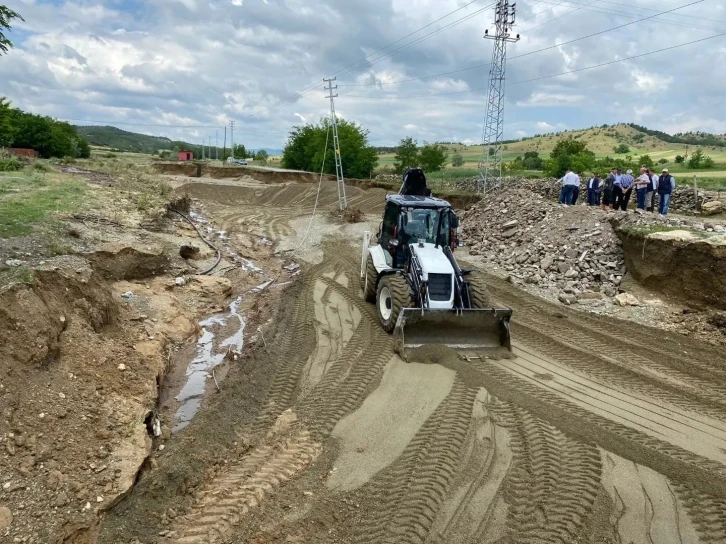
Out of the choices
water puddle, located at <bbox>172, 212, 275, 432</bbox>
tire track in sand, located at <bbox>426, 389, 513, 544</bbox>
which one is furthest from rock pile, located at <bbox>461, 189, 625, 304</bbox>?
water puddle, located at <bbox>172, 212, 275, 432</bbox>

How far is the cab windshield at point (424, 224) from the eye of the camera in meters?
10.7

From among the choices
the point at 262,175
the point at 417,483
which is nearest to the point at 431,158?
the point at 262,175

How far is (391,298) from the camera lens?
9703 mm

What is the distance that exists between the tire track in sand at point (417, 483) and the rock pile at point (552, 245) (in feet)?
23.6

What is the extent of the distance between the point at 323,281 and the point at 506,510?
9.88m

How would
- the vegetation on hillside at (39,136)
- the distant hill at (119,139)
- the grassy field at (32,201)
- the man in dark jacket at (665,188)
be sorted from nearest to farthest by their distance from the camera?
the grassy field at (32,201) → the man in dark jacket at (665,188) → the vegetation on hillside at (39,136) → the distant hill at (119,139)

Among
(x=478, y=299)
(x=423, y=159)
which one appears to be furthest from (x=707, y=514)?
(x=423, y=159)

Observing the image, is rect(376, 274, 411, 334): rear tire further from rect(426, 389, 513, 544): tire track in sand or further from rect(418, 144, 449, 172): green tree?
rect(418, 144, 449, 172): green tree

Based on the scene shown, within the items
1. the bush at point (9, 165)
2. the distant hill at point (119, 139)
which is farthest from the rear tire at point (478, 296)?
the distant hill at point (119, 139)

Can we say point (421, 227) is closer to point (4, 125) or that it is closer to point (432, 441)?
point (432, 441)

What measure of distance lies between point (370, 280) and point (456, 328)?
302 centimetres

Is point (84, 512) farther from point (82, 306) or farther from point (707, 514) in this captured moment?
point (707, 514)

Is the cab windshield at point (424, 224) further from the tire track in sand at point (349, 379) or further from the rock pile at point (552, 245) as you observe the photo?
the rock pile at point (552, 245)

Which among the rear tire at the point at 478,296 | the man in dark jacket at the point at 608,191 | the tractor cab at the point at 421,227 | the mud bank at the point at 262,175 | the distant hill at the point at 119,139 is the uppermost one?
the distant hill at the point at 119,139
